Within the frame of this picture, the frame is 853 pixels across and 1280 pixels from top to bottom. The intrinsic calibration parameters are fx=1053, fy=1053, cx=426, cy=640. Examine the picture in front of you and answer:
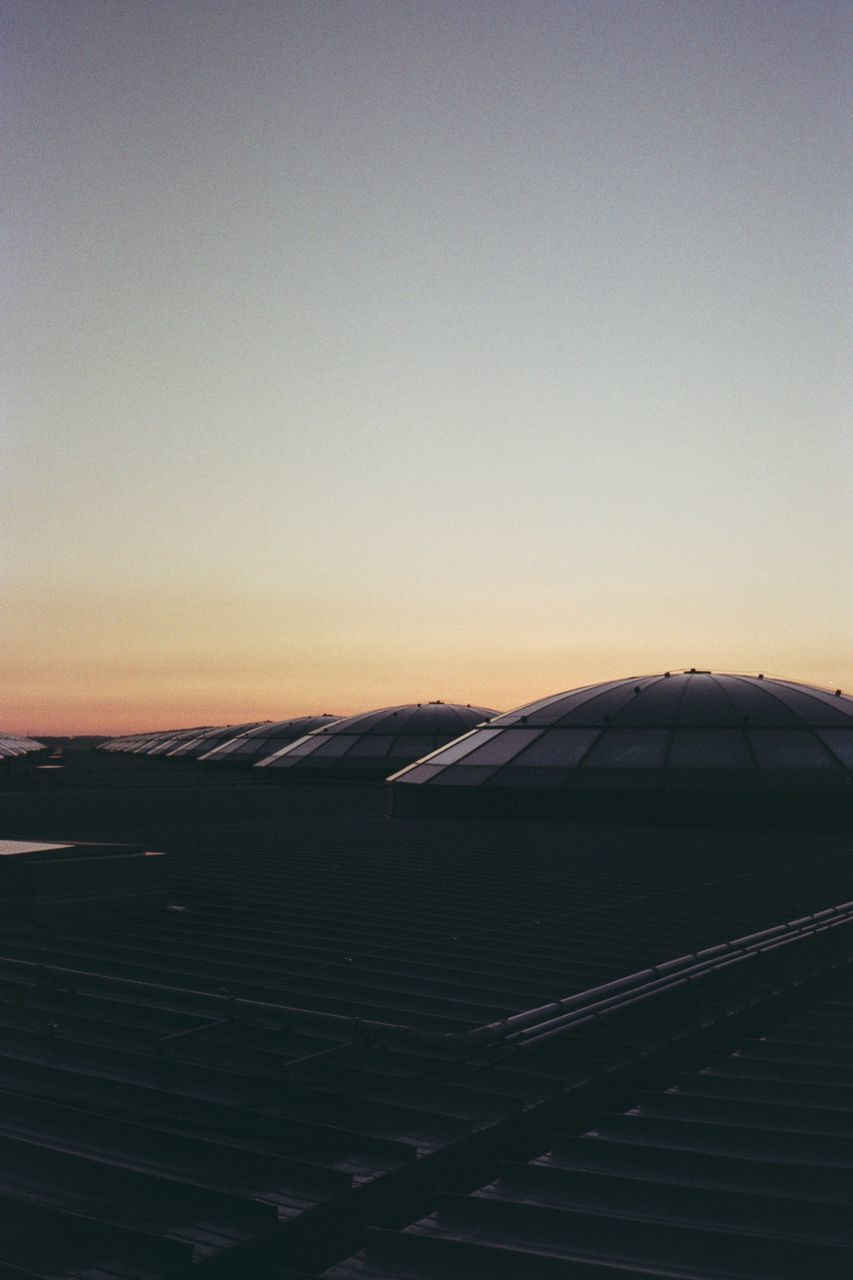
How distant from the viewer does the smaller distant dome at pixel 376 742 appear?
4588 cm

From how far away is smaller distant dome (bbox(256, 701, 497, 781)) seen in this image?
151 ft

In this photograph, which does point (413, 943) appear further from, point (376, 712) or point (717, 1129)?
point (376, 712)

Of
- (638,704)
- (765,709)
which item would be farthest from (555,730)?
(765,709)

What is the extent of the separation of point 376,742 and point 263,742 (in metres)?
25.1

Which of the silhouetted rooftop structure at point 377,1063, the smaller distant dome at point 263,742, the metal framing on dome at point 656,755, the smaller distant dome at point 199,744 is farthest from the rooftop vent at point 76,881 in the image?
the smaller distant dome at point 199,744

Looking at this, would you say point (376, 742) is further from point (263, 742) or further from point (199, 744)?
point (199, 744)

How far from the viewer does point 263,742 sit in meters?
71.2

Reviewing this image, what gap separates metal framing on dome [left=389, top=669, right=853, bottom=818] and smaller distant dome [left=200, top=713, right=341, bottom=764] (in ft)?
129

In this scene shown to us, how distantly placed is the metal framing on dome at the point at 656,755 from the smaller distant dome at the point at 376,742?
16686 millimetres

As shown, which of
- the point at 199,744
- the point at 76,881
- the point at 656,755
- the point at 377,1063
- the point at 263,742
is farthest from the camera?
the point at 199,744

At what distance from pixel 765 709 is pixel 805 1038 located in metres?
18.3

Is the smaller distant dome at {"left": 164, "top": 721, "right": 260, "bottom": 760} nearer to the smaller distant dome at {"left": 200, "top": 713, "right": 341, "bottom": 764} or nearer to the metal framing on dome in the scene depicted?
the smaller distant dome at {"left": 200, "top": 713, "right": 341, "bottom": 764}

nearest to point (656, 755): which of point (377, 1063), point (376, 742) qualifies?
point (377, 1063)

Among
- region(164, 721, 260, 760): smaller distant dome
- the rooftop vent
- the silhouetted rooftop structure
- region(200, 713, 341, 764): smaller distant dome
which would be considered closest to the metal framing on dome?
the silhouetted rooftop structure
